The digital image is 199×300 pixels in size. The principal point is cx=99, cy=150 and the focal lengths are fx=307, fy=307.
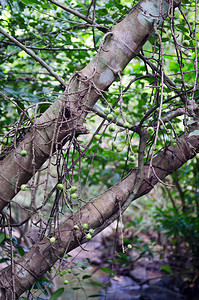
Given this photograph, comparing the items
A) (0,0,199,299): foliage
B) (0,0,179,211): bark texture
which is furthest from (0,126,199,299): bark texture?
(0,0,179,211): bark texture

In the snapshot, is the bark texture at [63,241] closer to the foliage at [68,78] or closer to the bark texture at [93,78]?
the foliage at [68,78]

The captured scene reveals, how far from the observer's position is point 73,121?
886 mm

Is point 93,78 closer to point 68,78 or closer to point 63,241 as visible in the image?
point 63,241

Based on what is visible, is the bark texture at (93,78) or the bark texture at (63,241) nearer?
the bark texture at (93,78)

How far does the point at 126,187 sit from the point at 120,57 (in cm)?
44

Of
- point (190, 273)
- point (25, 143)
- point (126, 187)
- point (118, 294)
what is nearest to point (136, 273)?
point (118, 294)

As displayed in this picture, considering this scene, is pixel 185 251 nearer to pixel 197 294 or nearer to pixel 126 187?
pixel 197 294

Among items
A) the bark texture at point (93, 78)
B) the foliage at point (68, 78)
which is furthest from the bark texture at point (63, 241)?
the bark texture at point (93, 78)

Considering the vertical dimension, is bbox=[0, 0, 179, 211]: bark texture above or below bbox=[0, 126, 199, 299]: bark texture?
above

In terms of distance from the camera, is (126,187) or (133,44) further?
(126,187)

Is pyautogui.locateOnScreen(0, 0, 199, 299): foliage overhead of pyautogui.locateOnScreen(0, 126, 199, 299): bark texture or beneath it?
overhead

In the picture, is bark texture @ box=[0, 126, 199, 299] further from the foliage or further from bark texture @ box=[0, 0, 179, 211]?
bark texture @ box=[0, 0, 179, 211]

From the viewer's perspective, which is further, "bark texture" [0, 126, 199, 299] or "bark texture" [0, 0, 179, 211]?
"bark texture" [0, 126, 199, 299]

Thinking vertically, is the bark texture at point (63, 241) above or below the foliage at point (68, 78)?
below
